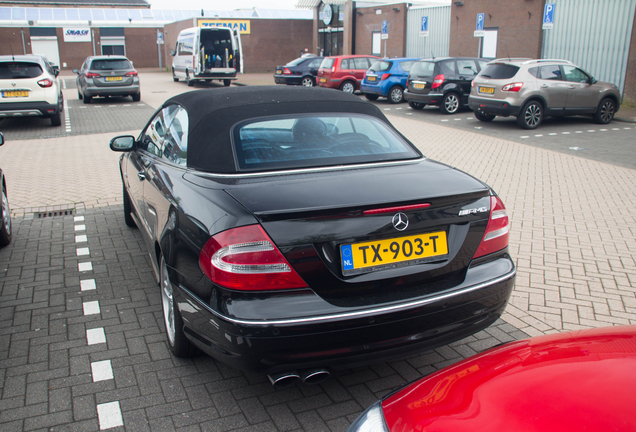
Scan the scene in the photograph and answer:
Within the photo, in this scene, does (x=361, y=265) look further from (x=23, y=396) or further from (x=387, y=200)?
(x=23, y=396)

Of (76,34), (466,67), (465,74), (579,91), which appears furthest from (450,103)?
(76,34)

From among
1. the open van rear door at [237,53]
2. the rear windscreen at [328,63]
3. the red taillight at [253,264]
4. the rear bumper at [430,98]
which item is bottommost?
the red taillight at [253,264]

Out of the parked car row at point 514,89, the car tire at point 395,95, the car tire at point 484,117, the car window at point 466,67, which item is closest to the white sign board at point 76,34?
the car tire at point 395,95

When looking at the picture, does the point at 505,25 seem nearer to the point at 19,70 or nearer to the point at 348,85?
the point at 348,85

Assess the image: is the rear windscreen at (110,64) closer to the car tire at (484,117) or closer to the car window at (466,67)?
the car window at (466,67)

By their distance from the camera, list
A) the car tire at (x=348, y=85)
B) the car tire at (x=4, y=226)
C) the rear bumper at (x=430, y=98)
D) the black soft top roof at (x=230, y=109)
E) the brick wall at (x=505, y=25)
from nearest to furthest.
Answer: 1. the black soft top roof at (x=230, y=109)
2. the car tire at (x=4, y=226)
3. the rear bumper at (x=430, y=98)
4. the car tire at (x=348, y=85)
5. the brick wall at (x=505, y=25)

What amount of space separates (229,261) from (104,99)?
2099 cm

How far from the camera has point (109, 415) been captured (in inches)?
110

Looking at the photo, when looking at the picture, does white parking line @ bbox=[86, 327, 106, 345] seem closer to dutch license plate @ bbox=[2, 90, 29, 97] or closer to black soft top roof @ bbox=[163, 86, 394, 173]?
black soft top roof @ bbox=[163, 86, 394, 173]

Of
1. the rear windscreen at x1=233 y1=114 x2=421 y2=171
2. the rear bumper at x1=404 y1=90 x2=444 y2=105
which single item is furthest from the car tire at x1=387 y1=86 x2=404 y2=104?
the rear windscreen at x1=233 y1=114 x2=421 y2=171

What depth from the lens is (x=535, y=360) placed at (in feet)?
6.39

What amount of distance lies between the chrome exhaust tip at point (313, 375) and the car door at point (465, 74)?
15.2 m

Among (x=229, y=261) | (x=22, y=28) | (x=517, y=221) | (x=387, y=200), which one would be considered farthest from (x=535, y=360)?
(x=22, y=28)

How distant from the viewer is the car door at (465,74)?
16406mm
